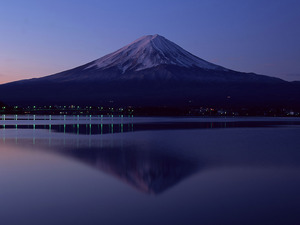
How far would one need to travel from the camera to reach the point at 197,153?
1716cm

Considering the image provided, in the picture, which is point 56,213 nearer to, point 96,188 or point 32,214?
point 32,214

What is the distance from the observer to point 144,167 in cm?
1263

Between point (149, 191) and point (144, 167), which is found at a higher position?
point (149, 191)

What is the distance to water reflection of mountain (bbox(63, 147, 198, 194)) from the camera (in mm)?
9633

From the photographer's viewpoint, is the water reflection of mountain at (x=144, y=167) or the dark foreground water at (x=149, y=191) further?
the water reflection of mountain at (x=144, y=167)

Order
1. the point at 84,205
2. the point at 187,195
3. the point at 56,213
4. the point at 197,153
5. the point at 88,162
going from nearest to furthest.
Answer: the point at 56,213 → the point at 84,205 → the point at 187,195 → the point at 88,162 → the point at 197,153

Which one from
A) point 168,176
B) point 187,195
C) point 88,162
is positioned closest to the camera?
point 187,195

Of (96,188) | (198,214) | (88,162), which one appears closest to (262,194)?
(198,214)

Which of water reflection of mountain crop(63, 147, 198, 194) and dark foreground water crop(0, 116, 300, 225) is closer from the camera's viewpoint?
dark foreground water crop(0, 116, 300, 225)

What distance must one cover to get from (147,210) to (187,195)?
149 cm

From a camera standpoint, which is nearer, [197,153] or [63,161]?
[63,161]

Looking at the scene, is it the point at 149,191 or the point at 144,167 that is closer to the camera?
the point at 149,191

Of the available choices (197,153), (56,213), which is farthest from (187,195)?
(197,153)

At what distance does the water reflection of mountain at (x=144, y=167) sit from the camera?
9633mm
